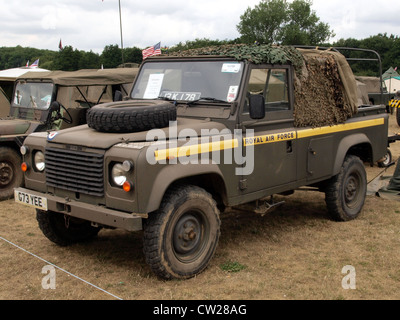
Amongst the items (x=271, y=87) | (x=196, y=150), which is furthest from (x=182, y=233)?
(x=271, y=87)

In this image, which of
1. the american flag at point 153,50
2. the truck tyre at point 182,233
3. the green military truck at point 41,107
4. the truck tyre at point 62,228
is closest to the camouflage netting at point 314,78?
the truck tyre at point 182,233

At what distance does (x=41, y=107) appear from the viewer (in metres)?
8.96

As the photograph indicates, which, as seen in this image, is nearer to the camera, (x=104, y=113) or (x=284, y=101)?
(x=104, y=113)

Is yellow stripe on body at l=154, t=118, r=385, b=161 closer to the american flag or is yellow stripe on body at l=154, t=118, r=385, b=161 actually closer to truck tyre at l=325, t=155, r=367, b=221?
truck tyre at l=325, t=155, r=367, b=221

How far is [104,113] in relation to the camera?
15.2ft

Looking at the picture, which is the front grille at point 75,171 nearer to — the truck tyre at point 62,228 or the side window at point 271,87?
the truck tyre at point 62,228

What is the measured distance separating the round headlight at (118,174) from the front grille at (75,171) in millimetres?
131

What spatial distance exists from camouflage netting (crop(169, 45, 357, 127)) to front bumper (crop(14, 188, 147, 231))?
218 centimetres

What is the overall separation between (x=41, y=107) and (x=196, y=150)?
17.5 ft

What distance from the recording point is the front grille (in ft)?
14.5

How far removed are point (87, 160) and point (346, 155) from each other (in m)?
3.89
